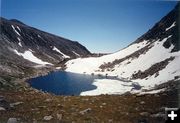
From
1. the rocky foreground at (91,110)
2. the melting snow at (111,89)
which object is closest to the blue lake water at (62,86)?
the melting snow at (111,89)

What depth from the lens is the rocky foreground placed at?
1794 cm

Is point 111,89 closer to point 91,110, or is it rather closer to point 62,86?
point 62,86

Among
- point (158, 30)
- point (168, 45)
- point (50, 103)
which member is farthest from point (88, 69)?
point (50, 103)

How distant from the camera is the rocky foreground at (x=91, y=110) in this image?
17938 millimetres

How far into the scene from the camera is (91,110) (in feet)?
67.6

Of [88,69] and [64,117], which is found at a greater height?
[88,69]

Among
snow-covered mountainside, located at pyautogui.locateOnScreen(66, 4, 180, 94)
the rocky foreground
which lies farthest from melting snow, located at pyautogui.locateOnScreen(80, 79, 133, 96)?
the rocky foreground

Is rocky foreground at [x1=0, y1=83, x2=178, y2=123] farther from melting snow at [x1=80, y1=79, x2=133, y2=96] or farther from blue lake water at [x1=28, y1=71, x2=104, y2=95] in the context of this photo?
blue lake water at [x1=28, y1=71, x2=104, y2=95]

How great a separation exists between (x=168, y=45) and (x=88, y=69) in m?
38.8

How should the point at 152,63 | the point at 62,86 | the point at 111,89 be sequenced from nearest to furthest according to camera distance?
the point at 111,89 → the point at 62,86 → the point at 152,63

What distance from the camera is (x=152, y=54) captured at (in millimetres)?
77812

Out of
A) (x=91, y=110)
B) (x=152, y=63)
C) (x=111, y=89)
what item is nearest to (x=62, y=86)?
(x=111, y=89)

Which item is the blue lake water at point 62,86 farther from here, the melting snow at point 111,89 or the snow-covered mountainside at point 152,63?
the snow-covered mountainside at point 152,63

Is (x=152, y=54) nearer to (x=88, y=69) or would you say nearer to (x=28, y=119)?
(x=88, y=69)
